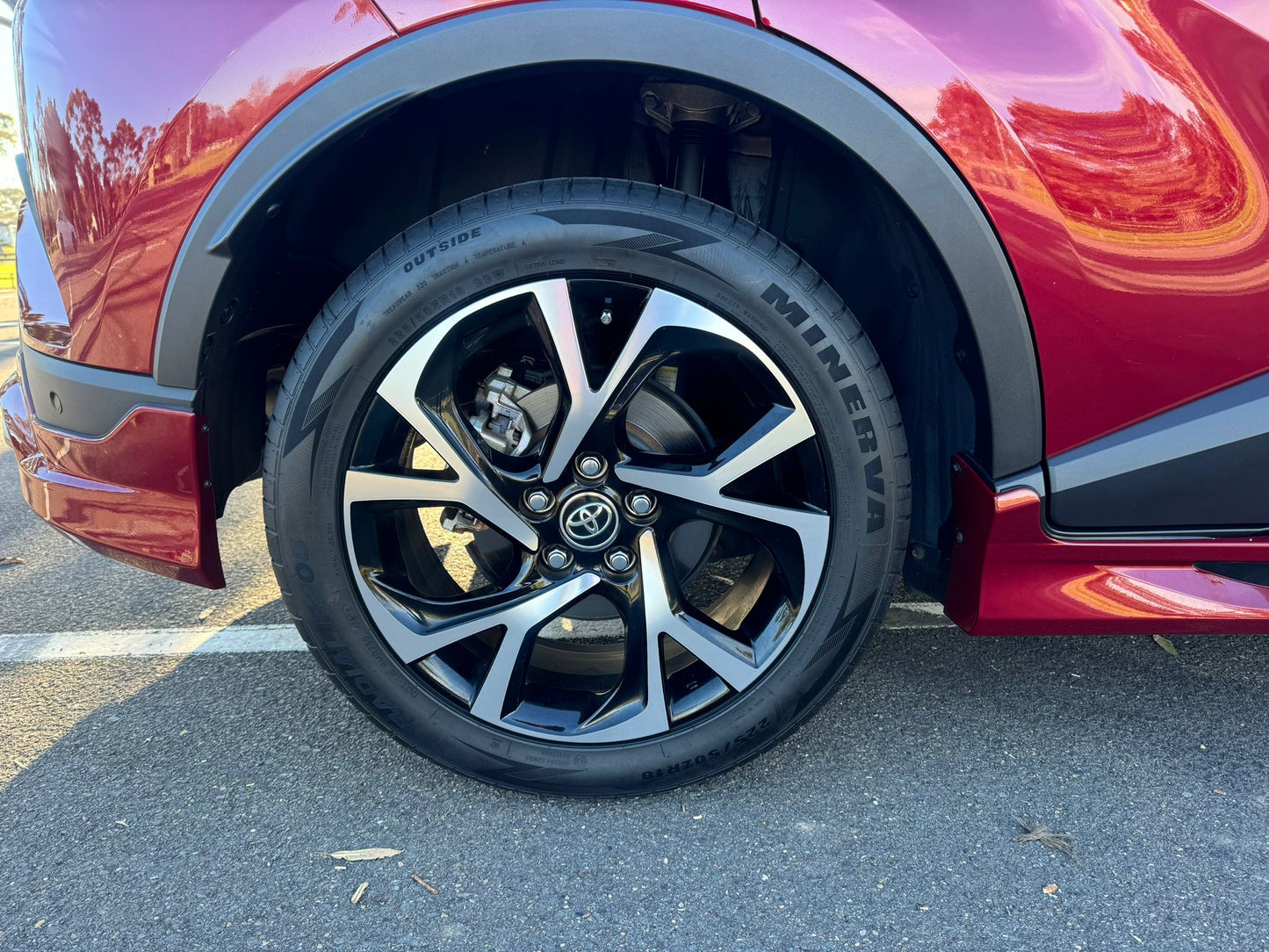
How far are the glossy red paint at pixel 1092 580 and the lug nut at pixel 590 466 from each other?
0.60m

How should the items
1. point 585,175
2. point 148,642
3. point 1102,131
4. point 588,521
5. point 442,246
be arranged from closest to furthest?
point 1102,131, point 442,246, point 588,521, point 585,175, point 148,642

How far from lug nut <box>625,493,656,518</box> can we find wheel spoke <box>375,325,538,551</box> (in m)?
0.16

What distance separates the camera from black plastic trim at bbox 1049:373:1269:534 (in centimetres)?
125

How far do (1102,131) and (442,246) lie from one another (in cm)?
95

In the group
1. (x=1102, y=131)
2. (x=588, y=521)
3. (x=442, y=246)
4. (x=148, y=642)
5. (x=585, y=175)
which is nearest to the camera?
(x=1102, y=131)

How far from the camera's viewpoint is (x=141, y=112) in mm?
1176

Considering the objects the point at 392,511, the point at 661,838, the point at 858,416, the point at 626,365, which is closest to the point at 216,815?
the point at 392,511

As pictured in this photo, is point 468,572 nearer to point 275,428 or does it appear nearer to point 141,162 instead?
point 275,428

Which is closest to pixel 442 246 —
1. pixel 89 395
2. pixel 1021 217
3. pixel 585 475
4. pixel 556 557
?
pixel 585 475

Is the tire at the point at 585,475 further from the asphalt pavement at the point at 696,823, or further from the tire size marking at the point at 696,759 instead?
the asphalt pavement at the point at 696,823

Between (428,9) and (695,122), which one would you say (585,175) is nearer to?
(695,122)

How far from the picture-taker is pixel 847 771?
1.47 m

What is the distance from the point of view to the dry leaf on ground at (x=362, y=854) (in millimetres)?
1300

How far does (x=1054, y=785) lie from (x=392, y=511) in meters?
1.25
